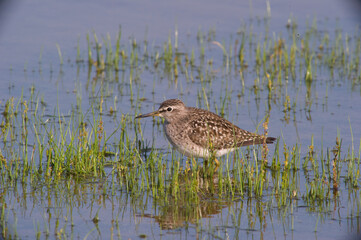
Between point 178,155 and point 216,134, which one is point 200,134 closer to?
point 216,134

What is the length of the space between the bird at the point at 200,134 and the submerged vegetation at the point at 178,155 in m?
0.24

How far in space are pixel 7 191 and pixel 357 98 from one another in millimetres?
8165

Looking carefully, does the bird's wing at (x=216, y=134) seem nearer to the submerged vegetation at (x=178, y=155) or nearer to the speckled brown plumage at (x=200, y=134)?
the speckled brown plumage at (x=200, y=134)

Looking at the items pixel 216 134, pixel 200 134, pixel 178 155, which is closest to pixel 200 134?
pixel 200 134

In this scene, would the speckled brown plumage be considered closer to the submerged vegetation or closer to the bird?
the bird

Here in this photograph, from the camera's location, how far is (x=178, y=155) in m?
10.5

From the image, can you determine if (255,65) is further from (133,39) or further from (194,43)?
(133,39)

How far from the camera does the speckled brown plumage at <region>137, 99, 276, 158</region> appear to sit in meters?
10.2

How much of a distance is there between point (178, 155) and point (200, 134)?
0.54 m

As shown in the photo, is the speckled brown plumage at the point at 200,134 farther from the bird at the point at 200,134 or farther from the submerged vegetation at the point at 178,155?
the submerged vegetation at the point at 178,155

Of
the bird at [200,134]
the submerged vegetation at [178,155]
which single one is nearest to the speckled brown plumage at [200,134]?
the bird at [200,134]

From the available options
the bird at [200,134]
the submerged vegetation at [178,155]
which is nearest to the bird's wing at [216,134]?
the bird at [200,134]

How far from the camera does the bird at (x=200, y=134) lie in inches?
403

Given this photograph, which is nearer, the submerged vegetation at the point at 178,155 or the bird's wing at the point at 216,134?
the submerged vegetation at the point at 178,155
